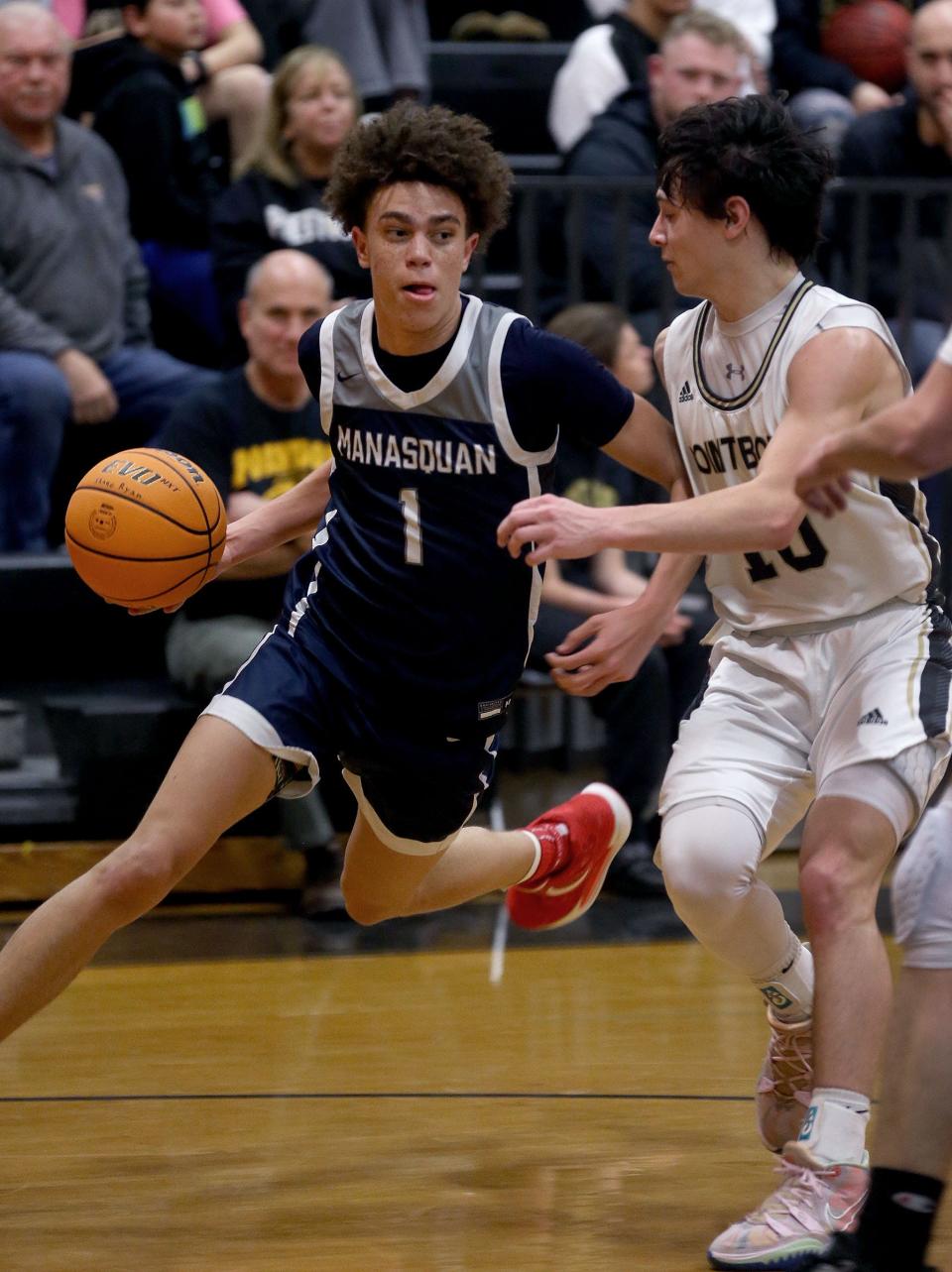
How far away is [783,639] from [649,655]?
227 cm

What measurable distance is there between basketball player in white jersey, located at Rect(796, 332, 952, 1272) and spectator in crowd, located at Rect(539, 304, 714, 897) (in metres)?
3.18

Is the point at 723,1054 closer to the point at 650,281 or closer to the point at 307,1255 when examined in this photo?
the point at 307,1255

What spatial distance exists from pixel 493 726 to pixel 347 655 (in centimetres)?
36

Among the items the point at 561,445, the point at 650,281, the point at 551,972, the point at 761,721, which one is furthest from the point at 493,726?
the point at 650,281

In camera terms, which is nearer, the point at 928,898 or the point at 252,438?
the point at 928,898

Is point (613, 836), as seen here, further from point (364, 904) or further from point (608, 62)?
point (608, 62)

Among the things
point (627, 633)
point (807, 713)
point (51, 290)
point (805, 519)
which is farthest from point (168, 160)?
point (807, 713)

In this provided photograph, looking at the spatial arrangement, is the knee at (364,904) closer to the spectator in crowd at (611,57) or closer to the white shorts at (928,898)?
the white shorts at (928,898)

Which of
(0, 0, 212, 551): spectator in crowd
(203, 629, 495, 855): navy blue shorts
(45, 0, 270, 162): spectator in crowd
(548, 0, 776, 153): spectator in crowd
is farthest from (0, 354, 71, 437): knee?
(203, 629, 495, 855): navy blue shorts

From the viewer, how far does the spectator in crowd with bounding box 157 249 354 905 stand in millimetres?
5914

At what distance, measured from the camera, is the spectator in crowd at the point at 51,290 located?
6.41 metres

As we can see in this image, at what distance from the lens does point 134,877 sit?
347 centimetres

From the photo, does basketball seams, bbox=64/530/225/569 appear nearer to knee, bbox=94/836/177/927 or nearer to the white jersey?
knee, bbox=94/836/177/927

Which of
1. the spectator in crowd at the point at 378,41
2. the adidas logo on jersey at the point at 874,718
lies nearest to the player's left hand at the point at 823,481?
the adidas logo on jersey at the point at 874,718
